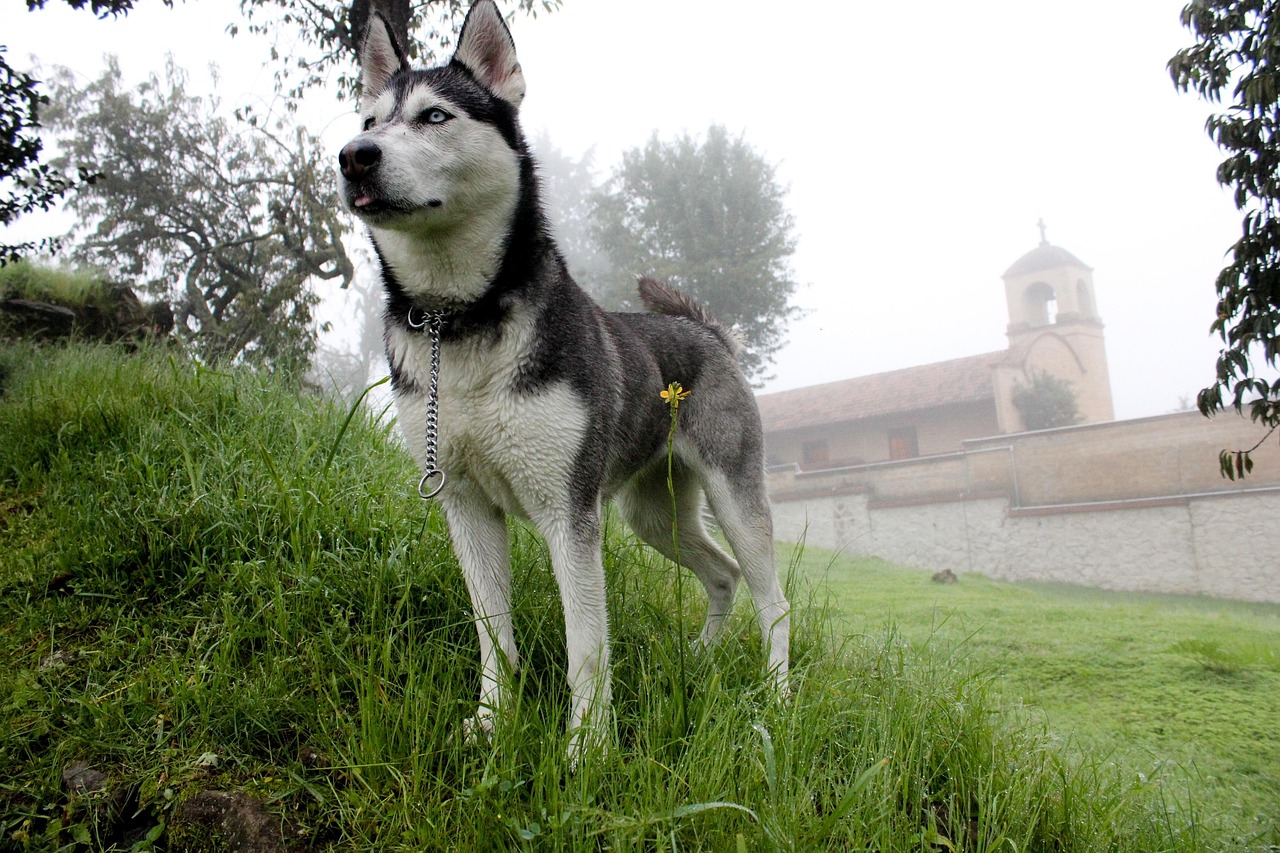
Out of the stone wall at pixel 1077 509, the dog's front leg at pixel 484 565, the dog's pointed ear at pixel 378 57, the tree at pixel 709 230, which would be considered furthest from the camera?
the tree at pixel 709 230

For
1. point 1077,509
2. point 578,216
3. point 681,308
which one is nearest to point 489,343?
point 681,308

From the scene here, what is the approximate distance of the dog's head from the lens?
2.38 metres

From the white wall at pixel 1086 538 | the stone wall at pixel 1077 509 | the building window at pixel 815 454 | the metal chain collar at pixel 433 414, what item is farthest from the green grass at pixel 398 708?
the building window at pixel 815 454

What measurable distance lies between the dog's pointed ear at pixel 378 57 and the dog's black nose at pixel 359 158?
2.21ft

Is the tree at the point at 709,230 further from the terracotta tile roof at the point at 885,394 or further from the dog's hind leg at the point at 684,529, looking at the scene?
the dog's hind leg at the point at 684,529

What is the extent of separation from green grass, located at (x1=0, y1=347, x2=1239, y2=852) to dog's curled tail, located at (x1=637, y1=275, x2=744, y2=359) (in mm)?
1191

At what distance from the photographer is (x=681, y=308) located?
4.01 metres

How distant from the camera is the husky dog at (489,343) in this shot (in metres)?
2.52

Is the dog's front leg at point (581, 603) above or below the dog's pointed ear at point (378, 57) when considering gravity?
below

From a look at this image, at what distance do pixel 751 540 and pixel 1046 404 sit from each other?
26.3 m

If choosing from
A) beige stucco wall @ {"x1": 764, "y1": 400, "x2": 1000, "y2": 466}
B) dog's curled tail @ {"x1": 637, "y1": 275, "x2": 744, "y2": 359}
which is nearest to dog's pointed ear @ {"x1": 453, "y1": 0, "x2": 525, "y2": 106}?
dog's curled tail @ {"x1": 637, "y1": 275, "x2": 744, "y2": 359}

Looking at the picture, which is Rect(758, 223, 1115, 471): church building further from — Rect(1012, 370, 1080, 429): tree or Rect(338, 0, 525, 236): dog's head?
Rect(338, 0, 525, 236): dog's head

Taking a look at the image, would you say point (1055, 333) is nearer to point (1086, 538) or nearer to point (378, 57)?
point (1086, 538)

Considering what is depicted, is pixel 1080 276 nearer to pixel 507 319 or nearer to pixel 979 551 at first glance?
pixel 979 551
